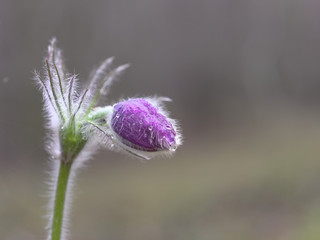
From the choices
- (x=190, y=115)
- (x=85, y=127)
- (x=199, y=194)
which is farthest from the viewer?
(x=190, y=115)

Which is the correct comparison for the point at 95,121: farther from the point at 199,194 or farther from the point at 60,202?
the point at 199,194

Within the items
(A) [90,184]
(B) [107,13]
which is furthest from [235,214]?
(B) [107,13]

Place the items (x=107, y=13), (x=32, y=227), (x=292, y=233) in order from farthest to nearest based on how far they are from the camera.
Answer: (x=107, y=13)
(x=32, y=227)
(x=292, y=233)

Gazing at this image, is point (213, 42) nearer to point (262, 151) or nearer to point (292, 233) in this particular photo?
point (262, 151)

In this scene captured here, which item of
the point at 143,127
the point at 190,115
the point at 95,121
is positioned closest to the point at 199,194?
the point at 190,115

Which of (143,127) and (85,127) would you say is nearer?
(143,127)

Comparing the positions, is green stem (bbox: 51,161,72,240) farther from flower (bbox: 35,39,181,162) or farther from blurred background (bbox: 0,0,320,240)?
blurred background (bbox: 0,0,320,240)

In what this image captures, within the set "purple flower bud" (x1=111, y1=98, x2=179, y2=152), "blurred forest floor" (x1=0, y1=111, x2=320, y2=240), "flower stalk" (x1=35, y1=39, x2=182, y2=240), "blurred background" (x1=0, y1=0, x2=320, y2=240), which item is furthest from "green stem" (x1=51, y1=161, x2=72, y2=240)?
"blurred forest floor" (x1=0, y1=111, x2=320, y2=240)
